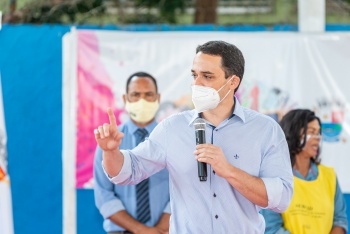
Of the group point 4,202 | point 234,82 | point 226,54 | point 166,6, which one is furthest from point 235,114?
point 166,6

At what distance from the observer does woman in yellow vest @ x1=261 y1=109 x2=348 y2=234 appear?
4.12m

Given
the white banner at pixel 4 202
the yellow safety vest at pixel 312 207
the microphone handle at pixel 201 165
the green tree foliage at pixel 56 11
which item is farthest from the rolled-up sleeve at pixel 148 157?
the green tree foliage at pixel 56 11

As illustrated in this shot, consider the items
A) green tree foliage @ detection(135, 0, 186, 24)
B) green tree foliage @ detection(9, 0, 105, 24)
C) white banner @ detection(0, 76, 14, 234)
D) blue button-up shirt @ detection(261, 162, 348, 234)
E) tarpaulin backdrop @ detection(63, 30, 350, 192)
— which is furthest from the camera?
green tree foliage @ detection(135, 0, 186, 24)

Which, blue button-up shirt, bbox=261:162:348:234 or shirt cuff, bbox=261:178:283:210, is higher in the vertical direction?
shirt cuff, bbox=261:178:283:210

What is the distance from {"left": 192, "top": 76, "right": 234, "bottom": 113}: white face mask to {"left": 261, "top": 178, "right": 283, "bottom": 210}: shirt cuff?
41 cm

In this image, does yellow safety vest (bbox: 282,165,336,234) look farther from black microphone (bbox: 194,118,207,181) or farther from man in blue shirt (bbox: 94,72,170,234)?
black microphone (bbox: 194,118,207,181)

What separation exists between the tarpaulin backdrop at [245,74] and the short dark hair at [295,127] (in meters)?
1.33

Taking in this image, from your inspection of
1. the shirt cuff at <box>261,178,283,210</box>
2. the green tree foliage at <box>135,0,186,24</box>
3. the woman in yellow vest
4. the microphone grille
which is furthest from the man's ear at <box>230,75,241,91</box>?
the green tree foliage at <box>135,0,186,24</box>

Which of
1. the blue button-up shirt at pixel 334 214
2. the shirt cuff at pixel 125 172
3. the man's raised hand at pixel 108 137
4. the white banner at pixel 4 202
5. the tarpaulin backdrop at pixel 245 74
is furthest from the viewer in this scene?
the tarpaulin backdrop at pixel 245 74

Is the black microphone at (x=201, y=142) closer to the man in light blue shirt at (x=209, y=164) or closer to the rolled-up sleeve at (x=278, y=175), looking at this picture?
the man in light blue shirt at (x=209, y=164)

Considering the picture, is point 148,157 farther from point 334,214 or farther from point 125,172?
point 334,214

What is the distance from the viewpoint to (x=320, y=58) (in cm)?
575

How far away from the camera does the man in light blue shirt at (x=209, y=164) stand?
306cm

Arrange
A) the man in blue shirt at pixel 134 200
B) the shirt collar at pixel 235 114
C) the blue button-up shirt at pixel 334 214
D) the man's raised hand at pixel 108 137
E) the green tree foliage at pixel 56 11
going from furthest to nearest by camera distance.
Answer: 1. the green tree foliage at pixel 56 11
2. the man in blue shirt at pixel 134 200
3. the blue button-up shirt at pixel 334 214
4. the shirt collar at pixel 235 114
5. the man's raised hand at pixel 108 137
